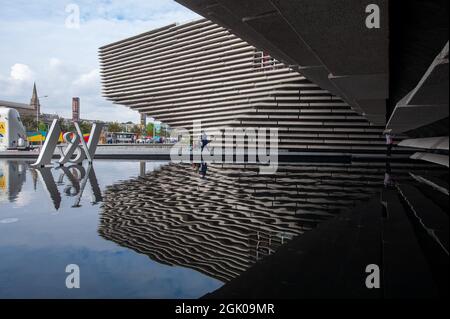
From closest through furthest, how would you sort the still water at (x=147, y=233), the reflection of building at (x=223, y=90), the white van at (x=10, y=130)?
1. the still water at (x=147, y=233)
2. the reflection of building at (x=223, y=90)
3. the white van at (x=10, y=130)

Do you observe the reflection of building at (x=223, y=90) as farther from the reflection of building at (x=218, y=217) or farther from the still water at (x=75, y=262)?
the still water at (x=75, y=262)

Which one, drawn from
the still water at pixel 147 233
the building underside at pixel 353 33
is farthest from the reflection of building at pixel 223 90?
the building underside at pixel 353 33

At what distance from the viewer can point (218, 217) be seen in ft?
21.4

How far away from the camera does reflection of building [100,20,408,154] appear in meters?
29.1

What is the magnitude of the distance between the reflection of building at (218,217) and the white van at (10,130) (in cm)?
2517

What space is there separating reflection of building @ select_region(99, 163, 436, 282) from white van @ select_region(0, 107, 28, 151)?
82.6 feet

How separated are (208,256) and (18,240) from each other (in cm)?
238

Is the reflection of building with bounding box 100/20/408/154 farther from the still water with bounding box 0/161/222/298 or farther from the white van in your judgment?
the still water with bounding box 0/161/222/298

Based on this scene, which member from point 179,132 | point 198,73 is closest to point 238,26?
point 198,73

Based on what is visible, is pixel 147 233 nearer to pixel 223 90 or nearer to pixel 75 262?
pixel 75 262

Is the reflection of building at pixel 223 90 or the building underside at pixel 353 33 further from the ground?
the reflection of building at pixel 223 90

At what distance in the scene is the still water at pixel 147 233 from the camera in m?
3.39

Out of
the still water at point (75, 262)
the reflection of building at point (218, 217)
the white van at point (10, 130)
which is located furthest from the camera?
the white van at point (10, 130)

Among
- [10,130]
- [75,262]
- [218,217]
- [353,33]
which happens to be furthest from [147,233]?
[10,130]
